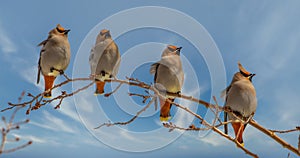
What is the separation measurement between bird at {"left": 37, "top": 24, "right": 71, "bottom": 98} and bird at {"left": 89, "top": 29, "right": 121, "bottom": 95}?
0.50 meters

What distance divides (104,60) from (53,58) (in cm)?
88

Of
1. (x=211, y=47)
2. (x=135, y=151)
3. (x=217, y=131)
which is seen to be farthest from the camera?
(x=135, y=151)

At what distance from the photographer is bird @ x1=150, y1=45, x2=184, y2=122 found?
3.38m

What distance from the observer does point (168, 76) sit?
11.4 ft

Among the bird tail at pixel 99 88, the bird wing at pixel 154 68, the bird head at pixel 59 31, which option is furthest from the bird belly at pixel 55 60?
the bird wing at pixel 154 68

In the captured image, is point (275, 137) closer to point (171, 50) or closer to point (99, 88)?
point (171, 50)

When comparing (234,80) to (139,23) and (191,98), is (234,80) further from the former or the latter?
(139,23)

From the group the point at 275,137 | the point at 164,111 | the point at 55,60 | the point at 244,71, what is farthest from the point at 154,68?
the point at 275,137

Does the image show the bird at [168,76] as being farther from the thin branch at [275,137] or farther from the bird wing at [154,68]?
the thin branch at [275,137]

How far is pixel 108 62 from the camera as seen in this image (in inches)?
148

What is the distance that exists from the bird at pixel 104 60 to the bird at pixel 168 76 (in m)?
0.53

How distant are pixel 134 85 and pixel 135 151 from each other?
1.31 m

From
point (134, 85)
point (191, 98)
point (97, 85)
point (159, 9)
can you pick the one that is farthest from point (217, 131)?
point (159, 9)

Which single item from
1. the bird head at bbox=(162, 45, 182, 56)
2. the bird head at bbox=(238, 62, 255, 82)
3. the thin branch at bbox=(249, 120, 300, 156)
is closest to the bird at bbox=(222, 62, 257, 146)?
the bird head at bbox=(238, 62, 255, 82)
